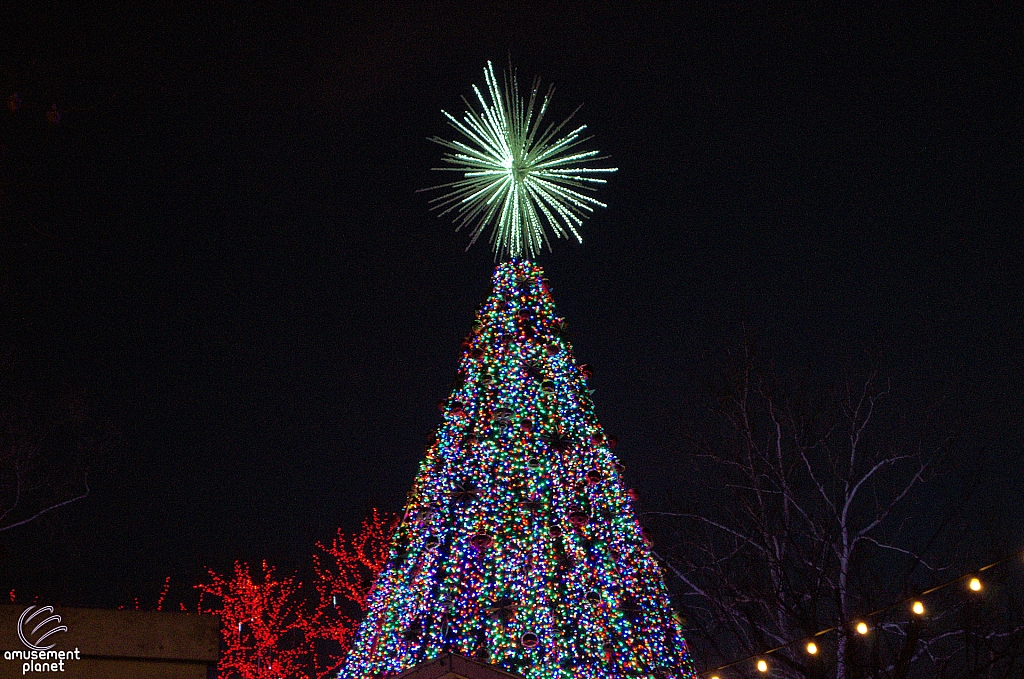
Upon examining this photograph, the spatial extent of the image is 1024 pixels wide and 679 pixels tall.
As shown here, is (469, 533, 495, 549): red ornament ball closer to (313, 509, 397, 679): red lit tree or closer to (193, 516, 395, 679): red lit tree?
(193, 516, 395, 679): red lit tree

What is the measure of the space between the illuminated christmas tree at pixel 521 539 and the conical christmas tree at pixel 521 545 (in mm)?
12

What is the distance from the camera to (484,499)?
851 cm

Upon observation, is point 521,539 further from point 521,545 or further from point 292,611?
point 292,611

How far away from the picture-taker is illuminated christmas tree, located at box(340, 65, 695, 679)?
7949 mm

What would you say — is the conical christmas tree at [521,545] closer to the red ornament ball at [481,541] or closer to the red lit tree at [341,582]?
the red ornament ball at [481,541]

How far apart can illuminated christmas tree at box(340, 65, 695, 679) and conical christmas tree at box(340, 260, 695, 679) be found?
0.5 inches

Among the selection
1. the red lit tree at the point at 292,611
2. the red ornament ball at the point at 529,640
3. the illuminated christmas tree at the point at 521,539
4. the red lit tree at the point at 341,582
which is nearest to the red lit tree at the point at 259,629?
the red lit tree at the point at 292,611

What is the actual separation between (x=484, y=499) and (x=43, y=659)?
441cm

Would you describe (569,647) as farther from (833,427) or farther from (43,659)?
(833,427)

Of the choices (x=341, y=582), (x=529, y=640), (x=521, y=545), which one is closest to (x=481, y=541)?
(x=521, y=545)

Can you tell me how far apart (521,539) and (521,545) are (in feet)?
0.20

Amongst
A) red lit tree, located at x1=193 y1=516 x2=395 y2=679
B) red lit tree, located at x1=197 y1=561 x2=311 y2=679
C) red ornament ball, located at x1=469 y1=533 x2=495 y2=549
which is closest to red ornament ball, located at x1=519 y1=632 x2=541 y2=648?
red ornament ball, located at x1=469 y1=533 x2=495 y2=549

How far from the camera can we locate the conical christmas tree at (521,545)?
7.94 meters

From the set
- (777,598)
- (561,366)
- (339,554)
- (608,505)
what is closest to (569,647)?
(608,505)
